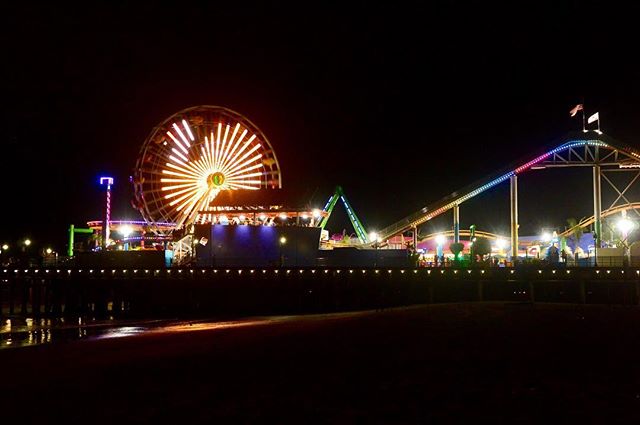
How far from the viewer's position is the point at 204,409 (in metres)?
14.6

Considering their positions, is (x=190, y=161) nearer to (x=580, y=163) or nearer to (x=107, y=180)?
(x=107, y=180)

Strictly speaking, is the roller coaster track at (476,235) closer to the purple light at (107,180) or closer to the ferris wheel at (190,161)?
the ferris wheel at (190,161)

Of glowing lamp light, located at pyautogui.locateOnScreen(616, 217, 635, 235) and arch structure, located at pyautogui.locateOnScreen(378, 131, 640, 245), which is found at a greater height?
A: arch structure, located at pyautogui.locateOnScreen(378, 131, 640, 245)

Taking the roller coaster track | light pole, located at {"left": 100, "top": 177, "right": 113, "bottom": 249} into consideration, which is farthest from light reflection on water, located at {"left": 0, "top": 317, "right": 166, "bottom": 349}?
the roller coaster track

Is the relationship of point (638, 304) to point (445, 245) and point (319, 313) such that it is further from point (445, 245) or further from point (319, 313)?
point (445, 245)

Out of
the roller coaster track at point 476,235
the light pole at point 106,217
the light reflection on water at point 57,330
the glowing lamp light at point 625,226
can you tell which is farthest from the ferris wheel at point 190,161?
the roller coaster track at point 476,235

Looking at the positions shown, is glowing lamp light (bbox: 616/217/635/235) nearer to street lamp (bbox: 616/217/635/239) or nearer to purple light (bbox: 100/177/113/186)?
street lamp (bbox: 616/217/635/239)

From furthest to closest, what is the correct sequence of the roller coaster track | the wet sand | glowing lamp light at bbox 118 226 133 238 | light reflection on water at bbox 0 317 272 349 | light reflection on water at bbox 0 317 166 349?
the roller coaster track, glowing lamp light at bbox 118 226 133 238, light reflection on water at bbox 0 317 272 349, light reflection on water at bbox 0 317 166 349, the wet sand

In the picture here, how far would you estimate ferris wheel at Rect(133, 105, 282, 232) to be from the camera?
185ft

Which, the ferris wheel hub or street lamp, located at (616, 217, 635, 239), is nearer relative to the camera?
the ferris wheel hub

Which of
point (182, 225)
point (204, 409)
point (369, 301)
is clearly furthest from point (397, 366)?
point (182, 225)

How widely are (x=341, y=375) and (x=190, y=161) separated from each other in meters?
42.2

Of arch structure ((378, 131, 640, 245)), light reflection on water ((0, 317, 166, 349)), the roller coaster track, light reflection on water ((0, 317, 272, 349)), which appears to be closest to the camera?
light reflection on water ((0, 317, 166, 349))

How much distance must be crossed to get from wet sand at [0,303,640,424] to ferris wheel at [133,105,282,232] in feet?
94.2
